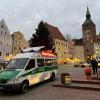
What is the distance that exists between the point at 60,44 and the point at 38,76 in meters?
78.7

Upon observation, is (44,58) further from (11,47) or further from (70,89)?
(11,47)

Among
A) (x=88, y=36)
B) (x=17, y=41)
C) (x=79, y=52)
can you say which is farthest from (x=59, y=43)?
(x=88, y=36)

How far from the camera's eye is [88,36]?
125m

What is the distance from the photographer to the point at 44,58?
20234 millimetres

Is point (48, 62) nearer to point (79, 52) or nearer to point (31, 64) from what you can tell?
point (31, 64)

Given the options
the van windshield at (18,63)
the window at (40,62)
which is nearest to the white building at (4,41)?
the window at (40,62)

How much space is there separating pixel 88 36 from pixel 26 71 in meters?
111

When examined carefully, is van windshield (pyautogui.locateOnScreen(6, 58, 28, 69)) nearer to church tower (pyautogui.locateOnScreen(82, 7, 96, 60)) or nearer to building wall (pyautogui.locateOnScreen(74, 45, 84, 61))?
building wall (pyautogui.locateOnScreen(74, 45, 84, 61))

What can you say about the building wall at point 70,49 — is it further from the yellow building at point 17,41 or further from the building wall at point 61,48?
the yellow building at point 17,41

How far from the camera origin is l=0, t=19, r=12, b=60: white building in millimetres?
63531


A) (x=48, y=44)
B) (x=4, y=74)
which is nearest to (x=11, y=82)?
(x=4, y=74)

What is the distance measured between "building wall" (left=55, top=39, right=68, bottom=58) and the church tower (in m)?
24.0

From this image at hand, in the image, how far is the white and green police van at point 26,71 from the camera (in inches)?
586

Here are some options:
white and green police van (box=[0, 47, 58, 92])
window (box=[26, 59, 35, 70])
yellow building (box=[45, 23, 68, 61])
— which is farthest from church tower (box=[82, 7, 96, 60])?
window (box=[26, 59, 35, 70])
